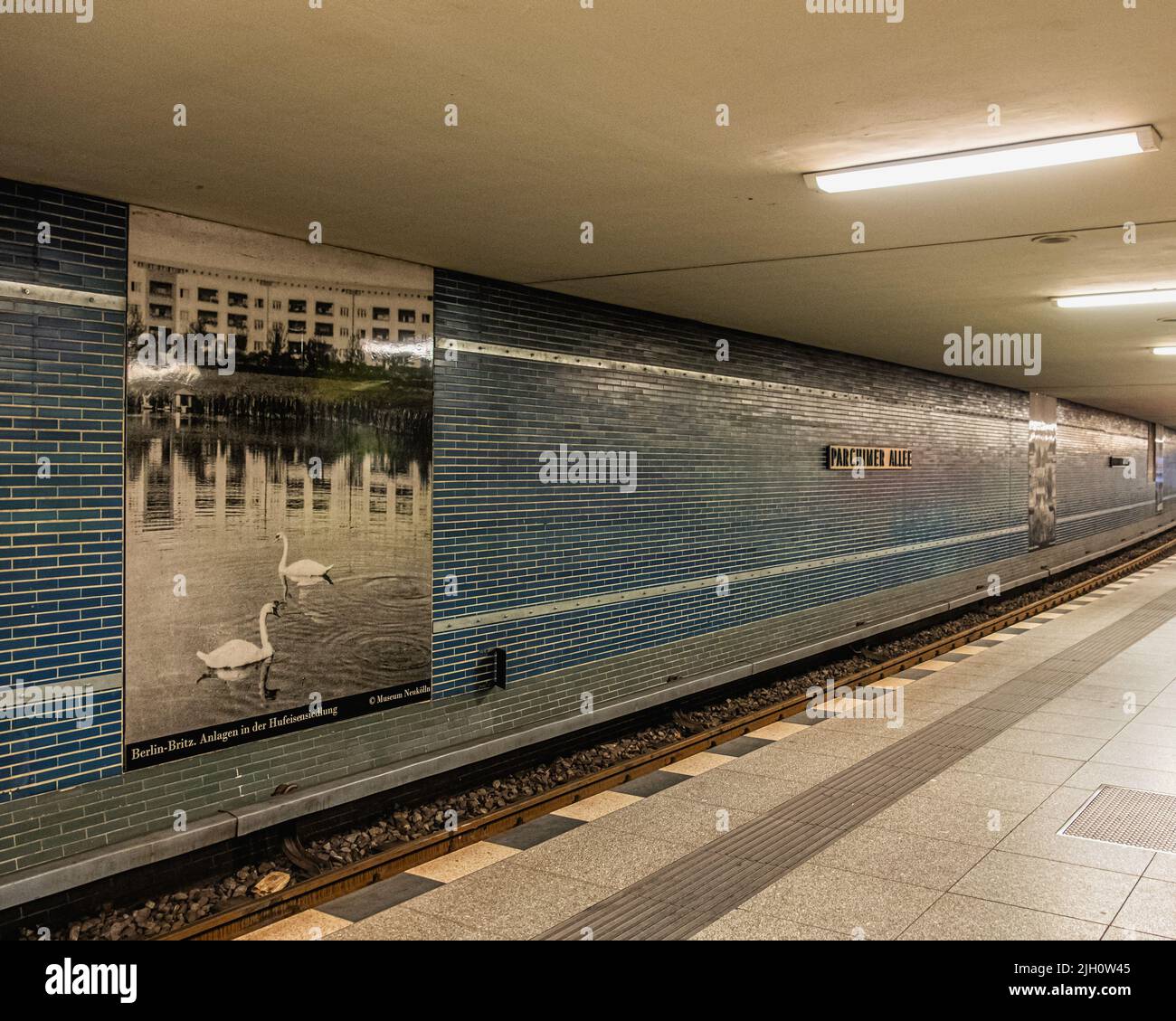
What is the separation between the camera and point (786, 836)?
217 inches

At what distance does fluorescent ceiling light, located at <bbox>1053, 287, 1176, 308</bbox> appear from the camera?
282 inches

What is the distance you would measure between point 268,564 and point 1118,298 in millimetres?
6352

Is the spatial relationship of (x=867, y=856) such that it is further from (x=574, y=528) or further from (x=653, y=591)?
(x=653, y=591)

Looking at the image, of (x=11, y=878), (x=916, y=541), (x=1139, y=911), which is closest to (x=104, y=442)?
(x=11, y=878)

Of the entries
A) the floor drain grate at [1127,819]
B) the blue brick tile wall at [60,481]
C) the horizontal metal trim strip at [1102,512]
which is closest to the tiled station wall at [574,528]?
the blue brick tile wall at [60,481]

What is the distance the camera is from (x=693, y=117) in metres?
3.58

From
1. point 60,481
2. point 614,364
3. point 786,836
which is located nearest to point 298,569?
point 60,481

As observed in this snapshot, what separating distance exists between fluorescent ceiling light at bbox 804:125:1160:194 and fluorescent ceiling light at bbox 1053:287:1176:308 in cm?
376

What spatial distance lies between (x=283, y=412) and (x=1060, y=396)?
54.6 ft

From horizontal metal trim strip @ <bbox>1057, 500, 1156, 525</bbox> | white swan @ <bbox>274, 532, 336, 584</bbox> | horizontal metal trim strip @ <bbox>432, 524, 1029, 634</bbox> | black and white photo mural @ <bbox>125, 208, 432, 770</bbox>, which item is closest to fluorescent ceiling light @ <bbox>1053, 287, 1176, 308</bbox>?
horizontal metal trim strip @ <bbox>432, 524, 1029, 634</bbox>

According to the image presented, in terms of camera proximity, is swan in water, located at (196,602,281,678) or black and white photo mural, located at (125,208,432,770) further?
swan in water, located at (196,602,281,678)

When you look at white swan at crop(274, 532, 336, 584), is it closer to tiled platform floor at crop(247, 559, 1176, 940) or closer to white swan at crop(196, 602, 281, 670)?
white swan at crop(196, 602, 281, 670)

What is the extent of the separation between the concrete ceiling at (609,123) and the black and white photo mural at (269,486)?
1.22ft

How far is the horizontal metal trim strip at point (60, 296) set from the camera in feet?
14.1
